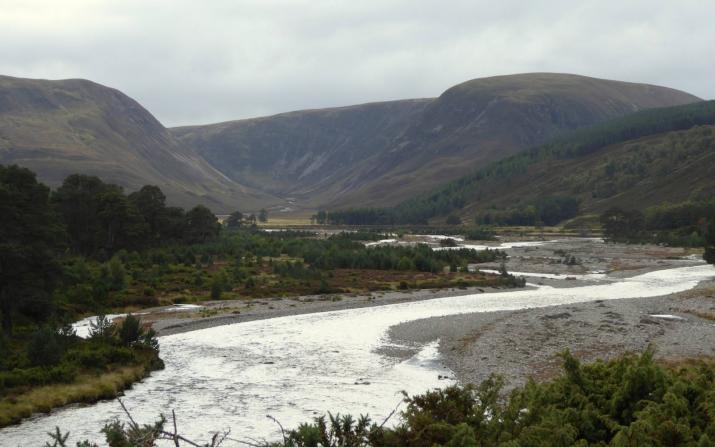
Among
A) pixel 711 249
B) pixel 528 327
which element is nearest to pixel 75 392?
pixel 528 327

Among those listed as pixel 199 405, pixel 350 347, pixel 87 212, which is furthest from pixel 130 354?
pixel 87 212

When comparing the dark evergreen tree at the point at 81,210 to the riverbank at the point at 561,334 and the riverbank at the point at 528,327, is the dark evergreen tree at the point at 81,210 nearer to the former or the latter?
the riverbank at the point at 528,327

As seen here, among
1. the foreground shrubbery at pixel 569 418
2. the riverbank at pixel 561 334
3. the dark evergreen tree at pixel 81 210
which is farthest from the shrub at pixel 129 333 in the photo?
the dark evergreen tree at pixel 81 210

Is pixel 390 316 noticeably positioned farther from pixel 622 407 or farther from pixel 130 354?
pixel 622 407

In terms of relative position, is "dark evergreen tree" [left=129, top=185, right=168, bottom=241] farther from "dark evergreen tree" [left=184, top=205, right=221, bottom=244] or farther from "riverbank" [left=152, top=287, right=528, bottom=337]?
"riverbank" [left=152, top=287, right=528, bottom=337]

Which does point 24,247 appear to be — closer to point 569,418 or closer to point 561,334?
point 561,334

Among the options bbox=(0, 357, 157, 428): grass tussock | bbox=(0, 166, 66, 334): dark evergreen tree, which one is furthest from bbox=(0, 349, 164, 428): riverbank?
bbox=(0, 166, 66, 334): dark evergreen tree
